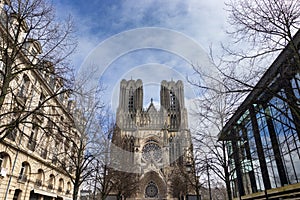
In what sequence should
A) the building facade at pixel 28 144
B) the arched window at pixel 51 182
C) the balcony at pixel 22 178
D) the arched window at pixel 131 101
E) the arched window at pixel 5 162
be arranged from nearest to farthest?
the building facade at pixel 28 144 < the arched window at pixel 5 162 < the balcony at pixel 22 178 < the arched window at pixel 51 182 < the arched window at pixel 131 101

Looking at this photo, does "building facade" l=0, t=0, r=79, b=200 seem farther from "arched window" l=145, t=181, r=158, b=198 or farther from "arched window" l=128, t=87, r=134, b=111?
"arched window" l=128, t=87, r=134, b=111

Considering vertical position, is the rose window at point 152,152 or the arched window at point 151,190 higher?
the rose window at point 152,152

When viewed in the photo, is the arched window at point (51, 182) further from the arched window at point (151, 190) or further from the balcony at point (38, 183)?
the arched window at point (151, 190)

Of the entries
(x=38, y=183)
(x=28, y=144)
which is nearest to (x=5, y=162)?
(x=28, y=144)

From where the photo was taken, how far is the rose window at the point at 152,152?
53125mm

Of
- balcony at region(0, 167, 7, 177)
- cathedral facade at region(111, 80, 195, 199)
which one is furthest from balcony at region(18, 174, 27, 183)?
cathedral facade at region(111, 80, 195, 199)

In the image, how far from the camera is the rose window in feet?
174

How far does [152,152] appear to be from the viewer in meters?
54.5

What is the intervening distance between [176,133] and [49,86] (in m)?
43.0

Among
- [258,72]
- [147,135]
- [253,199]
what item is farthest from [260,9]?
[147,135]

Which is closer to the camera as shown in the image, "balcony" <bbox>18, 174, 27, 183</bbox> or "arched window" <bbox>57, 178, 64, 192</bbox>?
"balcony" <bbox>18, 174, 27, 183</bbox>

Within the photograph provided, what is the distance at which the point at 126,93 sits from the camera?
2704 inches

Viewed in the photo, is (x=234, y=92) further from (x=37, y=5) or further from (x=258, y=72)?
(x=37, y=5)

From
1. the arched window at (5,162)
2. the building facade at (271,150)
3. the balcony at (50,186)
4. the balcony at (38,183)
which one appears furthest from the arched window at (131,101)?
the arched window at (5,162)
